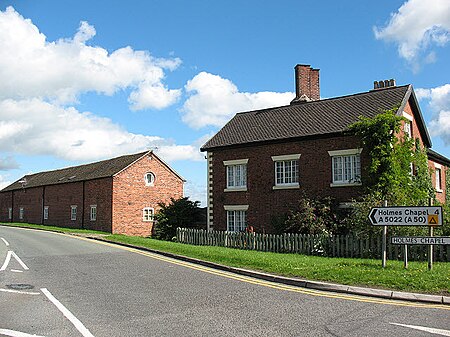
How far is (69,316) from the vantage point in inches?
335

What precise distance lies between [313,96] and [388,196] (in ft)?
43.1

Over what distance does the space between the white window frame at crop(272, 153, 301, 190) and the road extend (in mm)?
12008

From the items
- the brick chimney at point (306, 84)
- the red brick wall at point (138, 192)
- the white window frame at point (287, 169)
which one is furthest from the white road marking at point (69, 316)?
the red brick wall at point (138, 192)

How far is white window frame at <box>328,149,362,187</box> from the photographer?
23.1 m

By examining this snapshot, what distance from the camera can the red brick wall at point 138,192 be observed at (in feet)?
129

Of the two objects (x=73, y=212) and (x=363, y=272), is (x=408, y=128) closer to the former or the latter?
(x=363, y=272)

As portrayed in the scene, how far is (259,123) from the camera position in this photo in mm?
29688

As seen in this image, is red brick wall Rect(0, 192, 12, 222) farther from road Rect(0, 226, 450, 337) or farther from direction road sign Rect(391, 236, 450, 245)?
direction road sign Rect(391, 236, 450, 245)

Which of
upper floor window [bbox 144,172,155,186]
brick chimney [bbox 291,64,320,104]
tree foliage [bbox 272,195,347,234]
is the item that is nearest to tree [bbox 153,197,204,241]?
upper floor window [bbox 144,172,155,186]

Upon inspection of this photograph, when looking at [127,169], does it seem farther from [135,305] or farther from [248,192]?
[135,305]

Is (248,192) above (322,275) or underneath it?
above

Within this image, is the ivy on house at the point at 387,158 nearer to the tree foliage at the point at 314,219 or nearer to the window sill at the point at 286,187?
the tree foliage at the point at 314,219

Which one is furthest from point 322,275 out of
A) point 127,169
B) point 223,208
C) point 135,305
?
point 127,169

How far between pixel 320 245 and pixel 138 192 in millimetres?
25015
